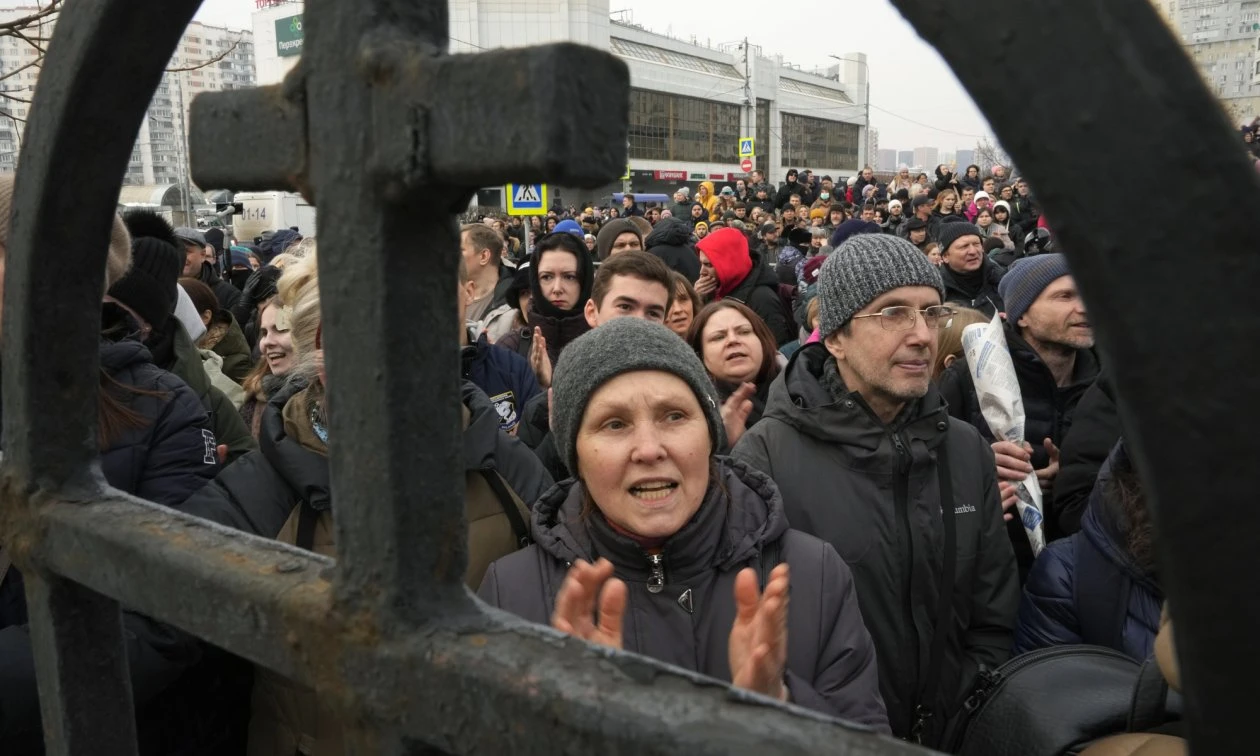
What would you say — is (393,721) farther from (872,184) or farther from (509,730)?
(872,184)

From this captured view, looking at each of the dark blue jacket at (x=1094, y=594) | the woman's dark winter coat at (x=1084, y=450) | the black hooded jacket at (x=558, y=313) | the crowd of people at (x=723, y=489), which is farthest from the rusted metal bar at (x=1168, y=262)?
the black hooded jacket at (x=558, y=313)

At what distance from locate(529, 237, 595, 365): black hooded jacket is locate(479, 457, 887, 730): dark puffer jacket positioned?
8.26ft

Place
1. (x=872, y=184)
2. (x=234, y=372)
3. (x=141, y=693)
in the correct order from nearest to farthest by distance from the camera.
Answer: (x=141, y=693) → (x=234, y=372) → (x=872, y=184)

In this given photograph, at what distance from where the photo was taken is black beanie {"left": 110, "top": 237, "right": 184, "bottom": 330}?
308 cm

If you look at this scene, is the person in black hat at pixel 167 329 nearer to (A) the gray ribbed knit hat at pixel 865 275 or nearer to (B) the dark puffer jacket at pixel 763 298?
(A) the gray ribbed knit hat at pixel 865 275

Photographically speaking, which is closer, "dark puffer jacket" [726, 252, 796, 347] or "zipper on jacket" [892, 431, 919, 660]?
"zipper on jacket" [892, 431, 919, 660]

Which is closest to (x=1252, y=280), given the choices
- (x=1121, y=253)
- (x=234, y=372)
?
(x=1121, y=253)

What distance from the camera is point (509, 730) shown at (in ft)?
1.69

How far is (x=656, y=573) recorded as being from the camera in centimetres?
171

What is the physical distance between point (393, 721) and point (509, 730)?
3.8 inches

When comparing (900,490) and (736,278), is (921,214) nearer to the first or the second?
(736,278)

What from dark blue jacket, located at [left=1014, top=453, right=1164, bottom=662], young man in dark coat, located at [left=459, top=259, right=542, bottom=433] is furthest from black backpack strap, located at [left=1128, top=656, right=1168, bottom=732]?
young man in dark coat, located at [left=459, top=259, right=542, bottom=433]

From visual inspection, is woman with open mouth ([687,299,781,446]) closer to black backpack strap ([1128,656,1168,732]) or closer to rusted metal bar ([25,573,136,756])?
black backpack strap ([1128,656,1168,732])

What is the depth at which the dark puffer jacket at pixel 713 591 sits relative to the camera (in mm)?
1649
